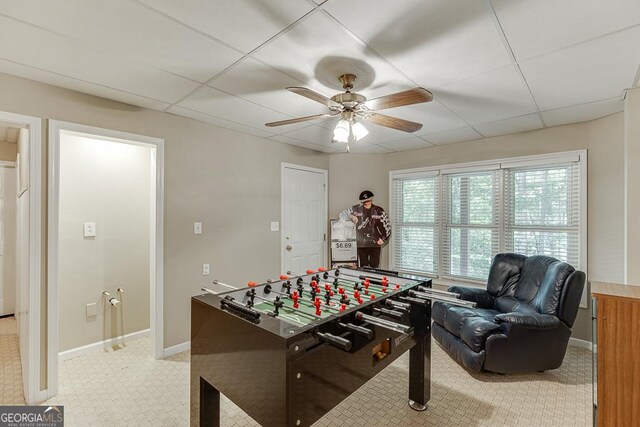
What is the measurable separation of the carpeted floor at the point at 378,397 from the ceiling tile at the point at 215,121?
7.87 feet

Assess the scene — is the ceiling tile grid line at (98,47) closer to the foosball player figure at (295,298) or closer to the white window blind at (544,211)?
the foosball player figure at (295,298)

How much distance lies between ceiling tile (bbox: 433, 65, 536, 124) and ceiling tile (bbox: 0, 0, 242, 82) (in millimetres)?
1646

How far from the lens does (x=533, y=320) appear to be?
2463 mm

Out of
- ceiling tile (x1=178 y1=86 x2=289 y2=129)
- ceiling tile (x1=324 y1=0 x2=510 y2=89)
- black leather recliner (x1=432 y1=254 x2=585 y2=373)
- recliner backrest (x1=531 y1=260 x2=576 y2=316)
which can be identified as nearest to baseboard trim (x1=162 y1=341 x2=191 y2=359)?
ceiling tile (x1=178 y1=86 x2=289 y2=129)

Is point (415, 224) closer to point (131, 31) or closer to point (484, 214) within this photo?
point (484, 214)

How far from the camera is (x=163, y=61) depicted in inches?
75.9

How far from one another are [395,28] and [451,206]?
3.05m

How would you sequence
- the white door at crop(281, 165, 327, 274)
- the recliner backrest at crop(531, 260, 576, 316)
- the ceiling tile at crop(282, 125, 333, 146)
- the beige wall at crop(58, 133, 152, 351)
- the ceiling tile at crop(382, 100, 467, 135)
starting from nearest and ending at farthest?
the recliner backrest at crop(531, 260, 576, 316), the ceiling tile at crop(382, 100, 467, 135), the beige wall at crop(58, 133, 152, 351), the ceiling tile at crop(282, 125, 333, 146), the white door at crop(281, 165, 327, 274)

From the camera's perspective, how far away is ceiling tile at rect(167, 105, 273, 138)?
2.87m

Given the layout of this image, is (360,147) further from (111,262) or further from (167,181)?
(111,262)

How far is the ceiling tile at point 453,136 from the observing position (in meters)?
3.47

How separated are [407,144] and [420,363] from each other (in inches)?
111

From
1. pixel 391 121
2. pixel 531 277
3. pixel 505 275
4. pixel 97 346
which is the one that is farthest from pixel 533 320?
pixel 97 346

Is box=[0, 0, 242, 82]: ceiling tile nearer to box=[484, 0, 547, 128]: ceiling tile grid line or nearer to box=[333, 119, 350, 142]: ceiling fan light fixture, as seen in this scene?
box=[333, 119, 350, 142]: ceiling fan light fixture
